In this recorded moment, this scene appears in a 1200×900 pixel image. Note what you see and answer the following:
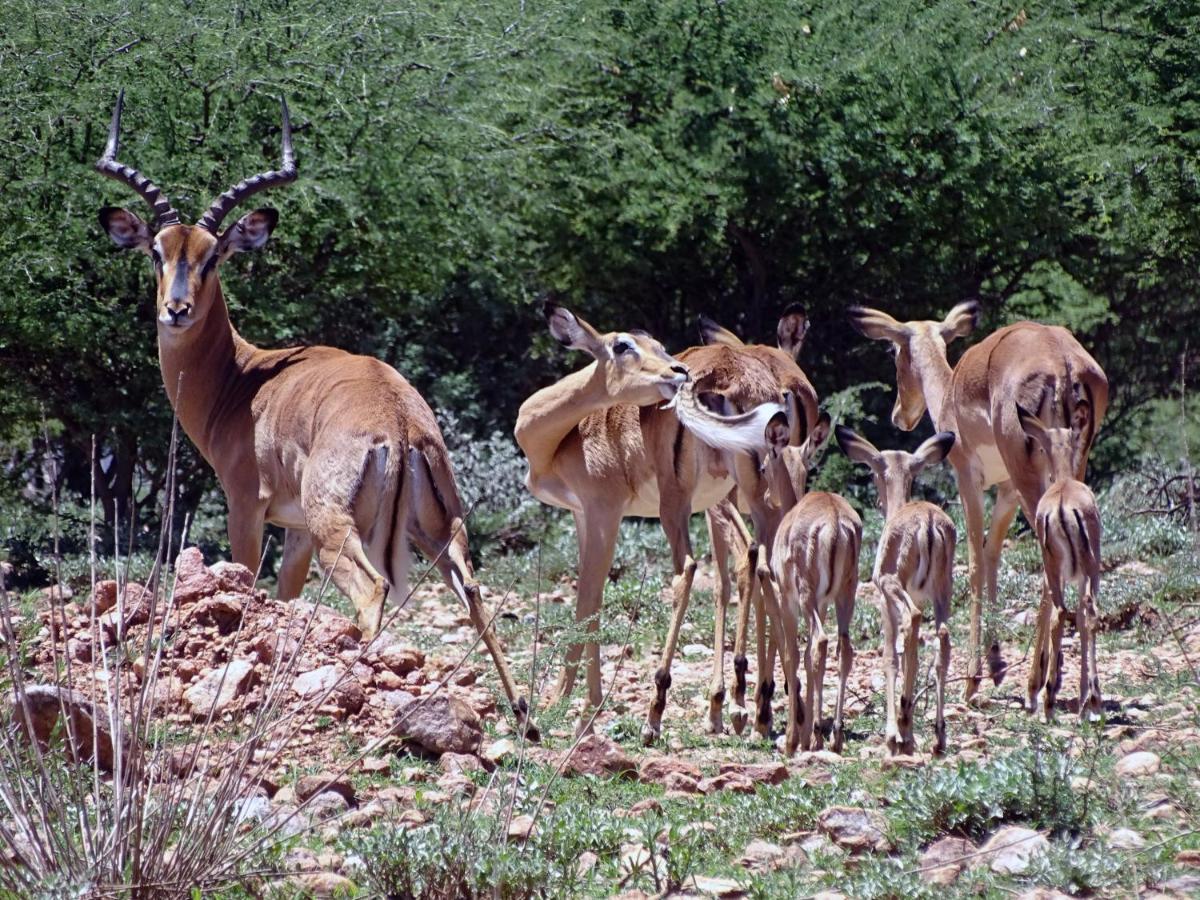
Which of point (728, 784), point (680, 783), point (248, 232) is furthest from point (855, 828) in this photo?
point (248, 232)

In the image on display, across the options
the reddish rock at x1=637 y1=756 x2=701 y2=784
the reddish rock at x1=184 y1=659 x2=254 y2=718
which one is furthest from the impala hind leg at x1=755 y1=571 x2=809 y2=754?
the reddish rock at x1=184 y1=659 x2=254 y2=718

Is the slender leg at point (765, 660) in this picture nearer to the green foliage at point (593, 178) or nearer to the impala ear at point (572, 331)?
the impala ear at point (572, 331)

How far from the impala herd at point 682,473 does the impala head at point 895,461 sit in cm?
1

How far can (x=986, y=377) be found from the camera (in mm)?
10602

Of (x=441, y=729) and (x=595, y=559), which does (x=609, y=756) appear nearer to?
(x=441, y=729)

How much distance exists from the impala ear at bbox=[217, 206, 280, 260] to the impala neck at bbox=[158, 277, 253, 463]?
23 cm

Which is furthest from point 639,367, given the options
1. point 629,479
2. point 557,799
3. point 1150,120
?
point 1150,120

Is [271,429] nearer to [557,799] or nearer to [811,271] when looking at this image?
[557,799]

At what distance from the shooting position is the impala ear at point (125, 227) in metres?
10.5

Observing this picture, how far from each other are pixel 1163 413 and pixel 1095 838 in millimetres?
15062

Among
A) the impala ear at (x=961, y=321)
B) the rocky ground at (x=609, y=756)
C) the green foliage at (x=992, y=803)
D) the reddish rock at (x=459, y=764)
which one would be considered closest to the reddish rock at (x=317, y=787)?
the rocky ground at (x=609, y=756)

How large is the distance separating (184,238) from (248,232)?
2.20 feet

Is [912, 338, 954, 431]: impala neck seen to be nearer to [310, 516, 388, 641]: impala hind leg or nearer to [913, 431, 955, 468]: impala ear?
[913, 431, 955, 468]: impala ear

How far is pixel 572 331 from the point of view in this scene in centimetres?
934
